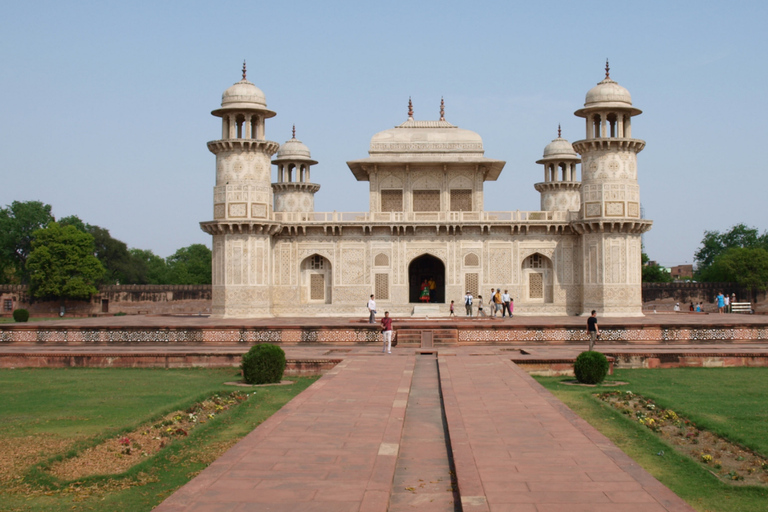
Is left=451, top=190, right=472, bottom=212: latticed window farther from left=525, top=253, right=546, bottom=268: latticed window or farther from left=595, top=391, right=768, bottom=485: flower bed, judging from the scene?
left=595, top=391, right=768, bottom=485: flower bed

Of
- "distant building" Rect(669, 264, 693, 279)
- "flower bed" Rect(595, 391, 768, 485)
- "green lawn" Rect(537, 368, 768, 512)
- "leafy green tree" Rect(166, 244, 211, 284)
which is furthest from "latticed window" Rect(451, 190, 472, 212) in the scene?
"distant building" Rect(669, 264, 693, 279)

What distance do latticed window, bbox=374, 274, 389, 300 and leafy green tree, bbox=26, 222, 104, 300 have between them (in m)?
21.8

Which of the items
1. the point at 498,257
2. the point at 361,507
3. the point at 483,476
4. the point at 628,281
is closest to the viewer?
the point at 361,507

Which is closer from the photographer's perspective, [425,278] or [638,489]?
[638,489]

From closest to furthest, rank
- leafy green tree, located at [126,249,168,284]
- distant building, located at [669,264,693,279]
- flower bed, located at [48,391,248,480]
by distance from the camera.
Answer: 1. flower bed, located at [48,391,248,480]
2. leafy green tree, located at [126,249,168,284]
3. distant building, located at [669,264,693,279]

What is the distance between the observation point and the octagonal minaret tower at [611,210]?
28812mm

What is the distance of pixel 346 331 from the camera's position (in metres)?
19.4

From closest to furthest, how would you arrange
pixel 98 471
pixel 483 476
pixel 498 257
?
pixel 483 476
pixel 98 471
pixel 498 257

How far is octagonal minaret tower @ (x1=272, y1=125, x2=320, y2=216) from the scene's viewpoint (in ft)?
128

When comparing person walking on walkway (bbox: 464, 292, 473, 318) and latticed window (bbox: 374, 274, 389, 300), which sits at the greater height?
latticed window (bbox: 374, 274, 389, 300)

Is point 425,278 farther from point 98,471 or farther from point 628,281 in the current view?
point 98,471

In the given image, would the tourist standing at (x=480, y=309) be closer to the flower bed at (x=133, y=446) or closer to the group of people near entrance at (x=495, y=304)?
the group of people near entrance at (x=495, y=304)

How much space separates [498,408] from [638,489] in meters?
3.71

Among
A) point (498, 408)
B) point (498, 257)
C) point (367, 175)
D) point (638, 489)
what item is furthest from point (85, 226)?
point (638, 489)
